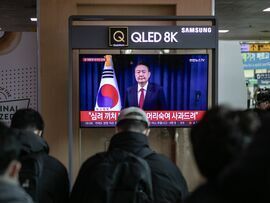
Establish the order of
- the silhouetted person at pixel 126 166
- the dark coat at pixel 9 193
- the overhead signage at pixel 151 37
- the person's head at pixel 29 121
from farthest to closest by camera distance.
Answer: the overhead signage at pixel 151 37, the person's head at pixel 29 121, the silhouetted person at pixel 126 166, the dark coat at pixel 9 193

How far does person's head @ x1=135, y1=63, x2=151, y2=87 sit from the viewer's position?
15.4 feet

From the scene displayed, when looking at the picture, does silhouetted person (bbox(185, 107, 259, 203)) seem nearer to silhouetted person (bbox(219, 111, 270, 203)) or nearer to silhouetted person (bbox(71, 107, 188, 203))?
silhouetted person (bbox(219, 111, 270, 203))

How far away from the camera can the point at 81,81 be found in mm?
4656

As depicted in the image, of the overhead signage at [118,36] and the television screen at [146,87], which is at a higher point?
the overhead signage at [118,36]

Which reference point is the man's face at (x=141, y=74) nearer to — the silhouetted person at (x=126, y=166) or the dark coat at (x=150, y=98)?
the dark coat at (x=150, y=98)

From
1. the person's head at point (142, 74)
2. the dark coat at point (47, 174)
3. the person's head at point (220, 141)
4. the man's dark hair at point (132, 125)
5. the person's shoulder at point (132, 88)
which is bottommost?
the dark coat at point (47, 174)

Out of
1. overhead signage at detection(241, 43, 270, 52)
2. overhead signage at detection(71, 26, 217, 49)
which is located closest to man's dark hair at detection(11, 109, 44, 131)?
overhead signage at detection(71, 26, 217, 49)

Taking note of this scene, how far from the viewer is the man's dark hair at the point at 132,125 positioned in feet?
9.21

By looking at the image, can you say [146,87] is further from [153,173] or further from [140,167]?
[140,167]

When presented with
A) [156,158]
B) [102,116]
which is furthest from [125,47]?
[156,158]

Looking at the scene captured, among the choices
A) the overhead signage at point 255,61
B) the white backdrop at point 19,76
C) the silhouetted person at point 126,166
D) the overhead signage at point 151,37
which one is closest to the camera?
the silhouetted person at point 126,166

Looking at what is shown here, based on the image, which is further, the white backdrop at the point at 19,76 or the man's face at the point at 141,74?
the white backdrop at the point at 19,76

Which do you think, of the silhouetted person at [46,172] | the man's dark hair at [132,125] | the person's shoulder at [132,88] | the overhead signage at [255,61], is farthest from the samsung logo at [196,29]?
the overhead signage at [255,61]

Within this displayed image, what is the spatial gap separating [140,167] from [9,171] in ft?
2.97
